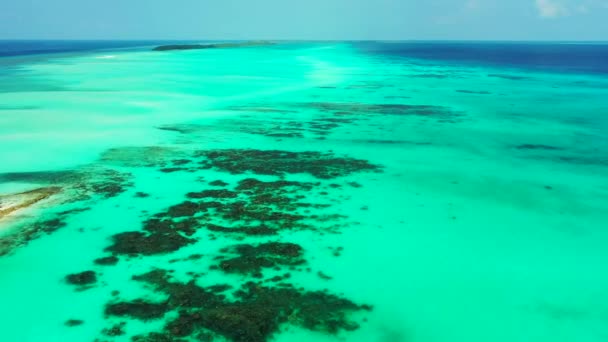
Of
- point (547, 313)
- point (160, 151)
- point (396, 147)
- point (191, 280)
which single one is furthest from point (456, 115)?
point (191, 280)

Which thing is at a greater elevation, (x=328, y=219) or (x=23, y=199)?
(x=23, y=199)

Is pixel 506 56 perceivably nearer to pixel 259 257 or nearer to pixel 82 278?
pixel 259 257

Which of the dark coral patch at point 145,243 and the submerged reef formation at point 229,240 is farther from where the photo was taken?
the dark coral patch at point 145,243

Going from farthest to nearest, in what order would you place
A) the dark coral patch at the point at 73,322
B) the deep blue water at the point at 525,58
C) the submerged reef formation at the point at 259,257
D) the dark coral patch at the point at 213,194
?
the deep blue water at the point at 525,58 < the dark coral patch at the point at 213,194 < the submerged reef formation at the point at 259,257 < the dark coral patch at the point at 73,322

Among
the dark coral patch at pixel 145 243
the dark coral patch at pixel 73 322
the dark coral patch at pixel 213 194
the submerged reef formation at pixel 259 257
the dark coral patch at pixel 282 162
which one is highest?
the dark coral patch at pixel 282 162

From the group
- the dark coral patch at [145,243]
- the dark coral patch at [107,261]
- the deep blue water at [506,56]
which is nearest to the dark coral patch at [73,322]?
the dark coral patch at [107,261]

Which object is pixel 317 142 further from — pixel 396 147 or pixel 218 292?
pixel 218 292

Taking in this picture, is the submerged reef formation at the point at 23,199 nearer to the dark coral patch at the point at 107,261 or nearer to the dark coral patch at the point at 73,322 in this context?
the dark coral patch at the point at 107,261

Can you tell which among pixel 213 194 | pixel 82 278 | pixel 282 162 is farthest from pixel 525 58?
pixel 82 278

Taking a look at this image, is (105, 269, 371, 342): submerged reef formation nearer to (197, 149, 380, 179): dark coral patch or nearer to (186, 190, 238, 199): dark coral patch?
(186, 190, 238, 199): dark coral patch
